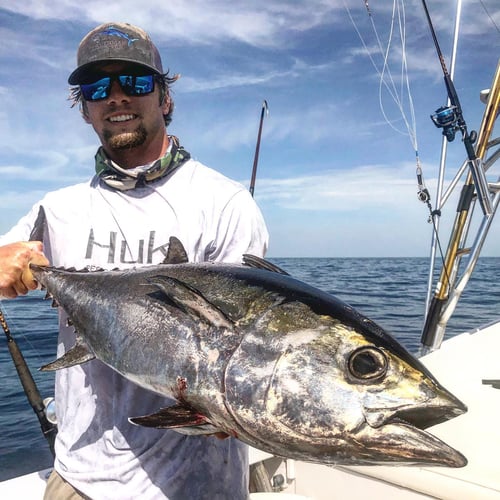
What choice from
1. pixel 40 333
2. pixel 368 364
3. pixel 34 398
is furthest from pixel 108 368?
pixel 40 333

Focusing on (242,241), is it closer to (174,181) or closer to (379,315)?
(174,181)

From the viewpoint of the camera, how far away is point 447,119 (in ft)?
16.9

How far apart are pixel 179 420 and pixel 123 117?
1.44 metres

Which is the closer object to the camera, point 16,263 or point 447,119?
point 16,263

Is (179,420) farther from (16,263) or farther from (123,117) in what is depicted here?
(123,117)

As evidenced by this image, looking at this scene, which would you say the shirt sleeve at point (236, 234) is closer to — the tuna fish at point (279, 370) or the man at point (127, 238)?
the man at point (127, 238)

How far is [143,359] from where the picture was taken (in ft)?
5.19

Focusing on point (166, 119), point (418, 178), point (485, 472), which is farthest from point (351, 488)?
point (418, 178)

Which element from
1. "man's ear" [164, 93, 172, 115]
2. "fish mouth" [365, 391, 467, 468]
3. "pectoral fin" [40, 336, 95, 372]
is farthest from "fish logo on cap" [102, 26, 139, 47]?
"fish mouth" [365, 391, 467, 468]

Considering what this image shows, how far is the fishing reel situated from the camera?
515 centimetres

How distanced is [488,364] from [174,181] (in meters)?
3.48

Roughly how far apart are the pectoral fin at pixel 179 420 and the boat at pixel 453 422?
3.06 ft

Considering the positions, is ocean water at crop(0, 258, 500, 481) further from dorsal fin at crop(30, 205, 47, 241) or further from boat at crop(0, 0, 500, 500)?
dorsal fin at crop(30, 205, 47, 241)

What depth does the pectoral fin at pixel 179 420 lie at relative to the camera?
1.40m
